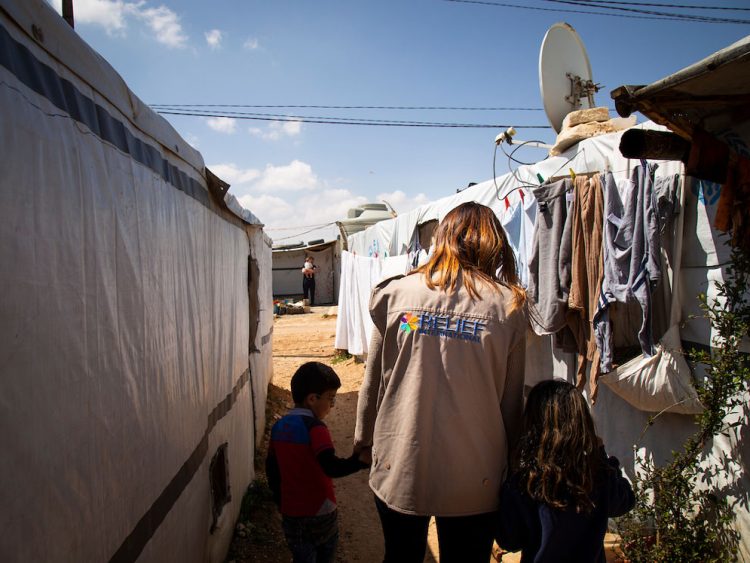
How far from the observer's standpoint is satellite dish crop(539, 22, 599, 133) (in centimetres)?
436

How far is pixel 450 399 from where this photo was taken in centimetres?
155

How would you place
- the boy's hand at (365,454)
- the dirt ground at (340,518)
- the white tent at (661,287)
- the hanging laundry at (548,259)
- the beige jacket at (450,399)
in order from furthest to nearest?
the dirt ground at (340,518)
the hanging laundry at (548,259)
the white tent at (661,287)
the boy's hand at (365,454)
the beige jacket at (450,399)

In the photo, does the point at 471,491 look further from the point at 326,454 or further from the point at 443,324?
the point at 326,454

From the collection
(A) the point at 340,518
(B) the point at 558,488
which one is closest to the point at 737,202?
(B) the point at 558,488

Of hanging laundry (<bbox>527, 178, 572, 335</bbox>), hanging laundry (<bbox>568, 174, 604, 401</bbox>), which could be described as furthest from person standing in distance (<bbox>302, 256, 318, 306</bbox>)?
hanging laundry (<bbox>568, 174, 604, 401</bbox>)

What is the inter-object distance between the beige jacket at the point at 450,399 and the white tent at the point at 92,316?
879mm

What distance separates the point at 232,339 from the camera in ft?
12.3

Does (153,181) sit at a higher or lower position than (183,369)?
higher

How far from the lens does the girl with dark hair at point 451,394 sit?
5.05ft

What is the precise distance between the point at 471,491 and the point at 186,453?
4.69ft

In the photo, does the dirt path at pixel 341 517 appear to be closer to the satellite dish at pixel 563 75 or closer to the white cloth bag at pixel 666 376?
the white cloth bag at pixel 666 376

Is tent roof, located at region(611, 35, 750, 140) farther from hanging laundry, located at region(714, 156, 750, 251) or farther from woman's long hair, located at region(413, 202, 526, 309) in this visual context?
woman's long hair, located at region(413, 202, 526, 309)

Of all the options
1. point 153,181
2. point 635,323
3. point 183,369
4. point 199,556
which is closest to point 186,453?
point 183,369

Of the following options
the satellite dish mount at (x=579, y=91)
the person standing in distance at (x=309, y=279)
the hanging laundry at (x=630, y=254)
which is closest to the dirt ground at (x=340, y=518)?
the hanging laundry at (x=630, y=254)
